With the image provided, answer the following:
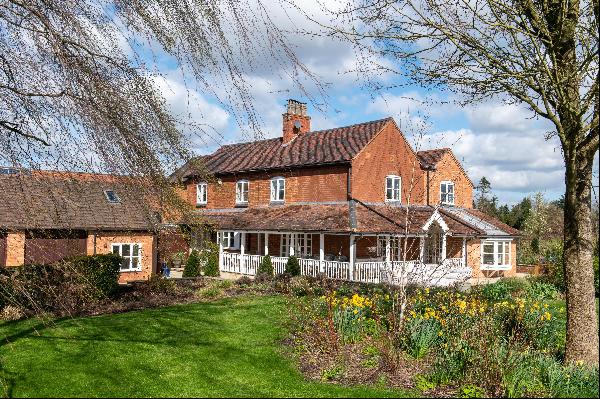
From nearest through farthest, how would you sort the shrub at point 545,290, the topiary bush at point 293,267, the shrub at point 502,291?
the shrub at point 502,291
the shrub at point 545,290
the topiary bush at point 293,267

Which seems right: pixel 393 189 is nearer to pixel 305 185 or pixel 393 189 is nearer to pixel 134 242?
pixel 305 185

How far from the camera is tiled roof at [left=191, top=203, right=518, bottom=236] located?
86.7ft

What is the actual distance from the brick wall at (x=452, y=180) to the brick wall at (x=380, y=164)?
3289 millimetres

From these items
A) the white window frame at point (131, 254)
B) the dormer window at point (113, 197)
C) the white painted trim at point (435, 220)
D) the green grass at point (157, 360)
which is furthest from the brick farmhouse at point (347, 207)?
the dormer window at point (113, 197)

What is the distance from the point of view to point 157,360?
333 inches

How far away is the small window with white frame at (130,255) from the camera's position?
88.6 feet

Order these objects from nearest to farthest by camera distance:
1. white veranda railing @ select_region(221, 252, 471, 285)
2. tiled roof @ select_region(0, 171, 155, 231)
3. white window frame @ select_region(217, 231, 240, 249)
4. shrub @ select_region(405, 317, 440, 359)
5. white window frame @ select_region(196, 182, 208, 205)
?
1. tiled roof @ select_region(0, 171, 155, 231)
2. shrub @ select_region(405, 317, 440, 359)
3. white veranda railing @ select_region(221, 252, 471, 285)
4. white window frame @ select_region(217, 231, 240, 249)
5. white window frame @ select_region(196, 182, 208, 205)

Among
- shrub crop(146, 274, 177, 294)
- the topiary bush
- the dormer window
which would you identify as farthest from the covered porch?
the dormer window

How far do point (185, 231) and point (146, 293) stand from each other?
13055 millimetres

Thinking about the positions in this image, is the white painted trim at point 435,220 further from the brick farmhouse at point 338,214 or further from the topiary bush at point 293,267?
the topiary bush at point 293,267

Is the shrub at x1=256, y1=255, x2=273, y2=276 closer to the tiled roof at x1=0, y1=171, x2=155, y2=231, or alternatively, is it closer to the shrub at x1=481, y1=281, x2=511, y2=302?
the shrub at x1=481, y1=281, x2=511, y2=302

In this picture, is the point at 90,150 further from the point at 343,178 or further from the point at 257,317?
the point at 343,178

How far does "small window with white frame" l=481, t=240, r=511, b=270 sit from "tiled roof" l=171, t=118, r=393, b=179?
10211mm

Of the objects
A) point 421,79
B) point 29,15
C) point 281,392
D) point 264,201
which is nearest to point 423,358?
point 281,392
